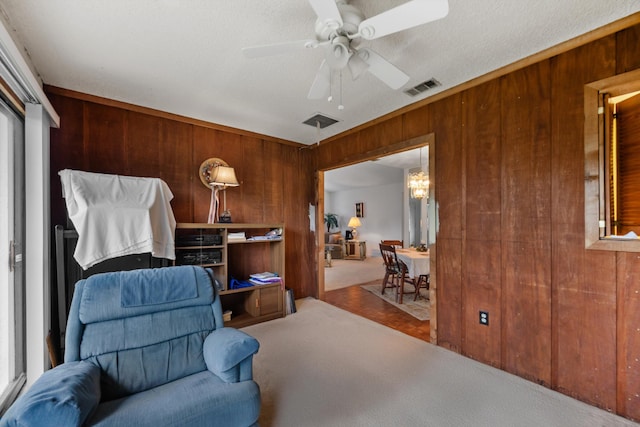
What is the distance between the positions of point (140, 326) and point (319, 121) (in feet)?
9.03

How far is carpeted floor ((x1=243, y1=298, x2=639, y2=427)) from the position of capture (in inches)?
68.0

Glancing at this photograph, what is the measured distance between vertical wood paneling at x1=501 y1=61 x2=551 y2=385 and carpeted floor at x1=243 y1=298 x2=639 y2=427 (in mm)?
258

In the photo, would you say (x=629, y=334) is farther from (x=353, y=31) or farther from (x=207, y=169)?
(x=207, y=169)

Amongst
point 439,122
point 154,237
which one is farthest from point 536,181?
point 154,237

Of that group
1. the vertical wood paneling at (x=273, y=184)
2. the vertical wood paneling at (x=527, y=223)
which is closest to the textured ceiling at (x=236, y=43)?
the vertical wood paneling at (x=527, y=223)

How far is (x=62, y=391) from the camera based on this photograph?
112cm

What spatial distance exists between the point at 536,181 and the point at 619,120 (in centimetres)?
65

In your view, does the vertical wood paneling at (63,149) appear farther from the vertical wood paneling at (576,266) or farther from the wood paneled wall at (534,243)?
the vertical wood paneling at (576,266)

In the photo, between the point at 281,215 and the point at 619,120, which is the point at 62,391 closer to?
the point at 281,215

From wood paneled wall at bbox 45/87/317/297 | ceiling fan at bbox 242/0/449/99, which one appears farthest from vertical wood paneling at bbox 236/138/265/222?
ceiling fan at bbox 242/0/449/99

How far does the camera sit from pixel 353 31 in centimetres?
149

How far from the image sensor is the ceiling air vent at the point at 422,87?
8.13 feet

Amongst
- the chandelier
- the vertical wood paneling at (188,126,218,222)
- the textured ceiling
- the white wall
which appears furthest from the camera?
the white wall

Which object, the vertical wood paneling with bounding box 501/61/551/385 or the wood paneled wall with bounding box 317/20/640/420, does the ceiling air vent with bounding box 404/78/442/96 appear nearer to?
the wood paneled wall with bounding box 317/20/640/420
